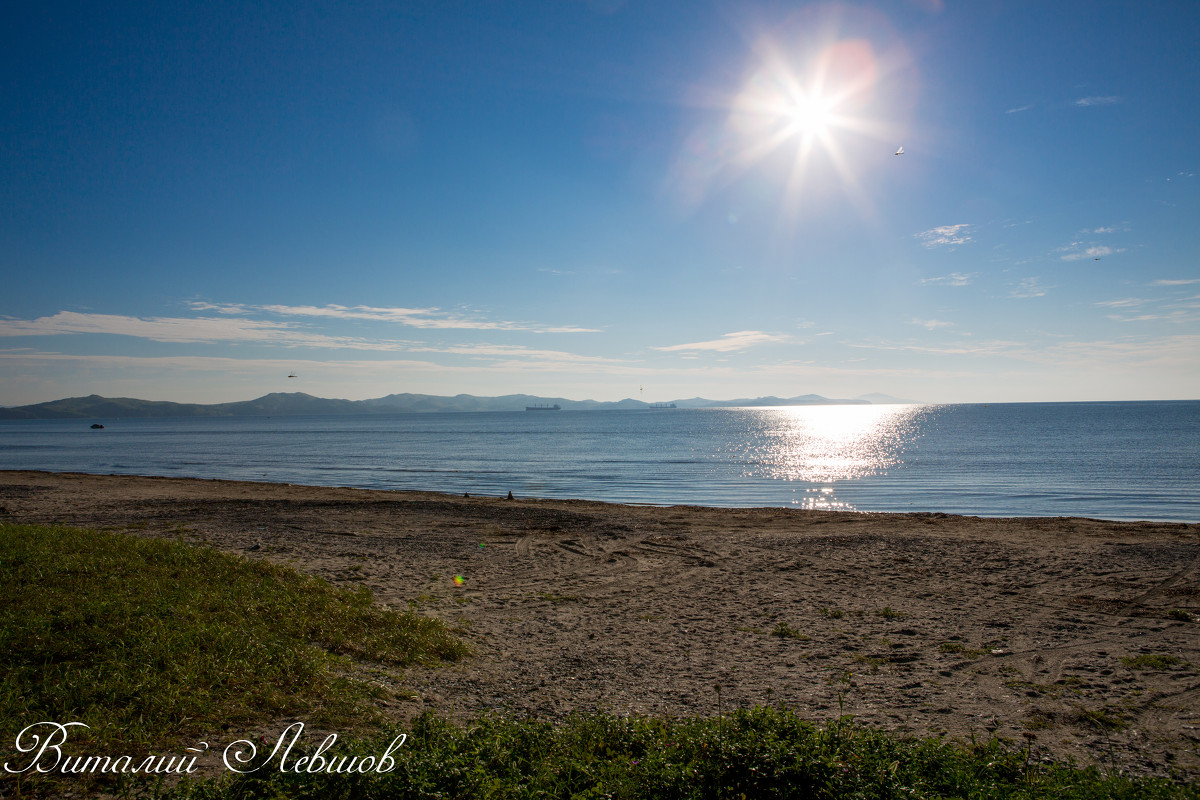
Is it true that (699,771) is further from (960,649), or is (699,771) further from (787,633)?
(960,649)

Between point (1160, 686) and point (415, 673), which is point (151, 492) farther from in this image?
point (1160, 686)

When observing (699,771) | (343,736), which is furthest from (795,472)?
(343,736)

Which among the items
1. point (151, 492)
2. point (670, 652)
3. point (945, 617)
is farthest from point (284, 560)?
point (151, 492)

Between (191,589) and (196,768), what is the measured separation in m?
4.49

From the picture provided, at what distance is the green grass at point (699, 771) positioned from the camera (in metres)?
4.43

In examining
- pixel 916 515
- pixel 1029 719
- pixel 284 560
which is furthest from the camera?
pixel 916 515

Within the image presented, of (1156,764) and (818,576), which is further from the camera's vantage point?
(818,576)

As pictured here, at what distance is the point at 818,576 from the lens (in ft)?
46.1

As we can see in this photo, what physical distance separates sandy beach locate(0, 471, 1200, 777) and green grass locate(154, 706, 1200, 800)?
4.65 feet

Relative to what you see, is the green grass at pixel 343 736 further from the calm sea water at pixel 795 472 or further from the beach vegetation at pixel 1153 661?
the calm sea water at pixel 795 472

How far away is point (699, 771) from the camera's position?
470 cm

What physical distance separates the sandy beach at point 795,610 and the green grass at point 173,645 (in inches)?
39.9

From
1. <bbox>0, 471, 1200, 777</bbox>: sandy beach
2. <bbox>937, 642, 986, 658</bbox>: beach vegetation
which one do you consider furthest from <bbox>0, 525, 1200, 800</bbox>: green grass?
<bbox>937, 642, 986, 658</bbox>: beach vegetation

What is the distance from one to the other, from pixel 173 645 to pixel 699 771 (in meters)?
5.56
